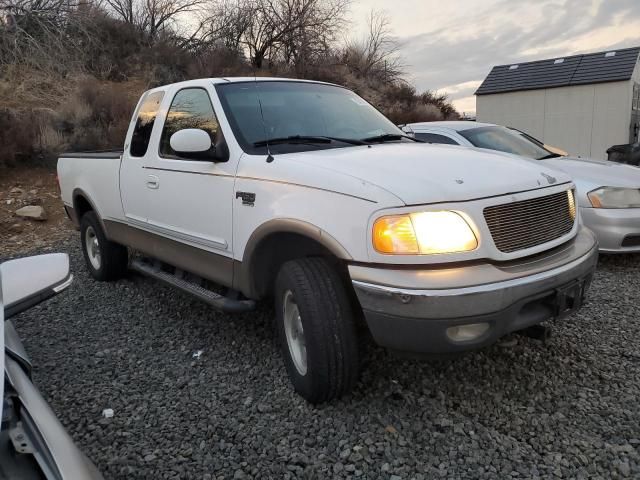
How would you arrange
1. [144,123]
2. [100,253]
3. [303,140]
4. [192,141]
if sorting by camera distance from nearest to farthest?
[192,141]
[303,140]
[144,123]
[100,253]

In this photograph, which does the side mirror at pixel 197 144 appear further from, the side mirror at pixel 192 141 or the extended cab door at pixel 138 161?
the extended cab door at pixel 138 161

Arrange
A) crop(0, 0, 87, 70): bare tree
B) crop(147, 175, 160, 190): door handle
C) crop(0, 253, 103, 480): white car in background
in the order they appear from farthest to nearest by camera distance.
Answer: crop(0, 0, 87, 70): bare tree < crop(147, 175, 160, 190): door handle < crop(0, 253, 103, 480): white car in background

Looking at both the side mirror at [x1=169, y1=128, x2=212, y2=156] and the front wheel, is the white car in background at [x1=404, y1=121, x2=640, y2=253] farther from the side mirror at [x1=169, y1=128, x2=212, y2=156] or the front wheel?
the front wheel

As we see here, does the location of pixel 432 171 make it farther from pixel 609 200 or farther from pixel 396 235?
pixel 609 200

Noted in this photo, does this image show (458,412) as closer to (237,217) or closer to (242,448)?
(242,448)

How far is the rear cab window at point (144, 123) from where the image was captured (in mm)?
4445

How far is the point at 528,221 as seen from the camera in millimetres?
2797

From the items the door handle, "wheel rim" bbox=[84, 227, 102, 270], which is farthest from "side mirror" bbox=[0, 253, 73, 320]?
"wheel rim" bbox=[84, 227, 102, 270]

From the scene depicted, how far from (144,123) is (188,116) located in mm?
744

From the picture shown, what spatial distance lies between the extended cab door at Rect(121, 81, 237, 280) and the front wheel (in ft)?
2.37

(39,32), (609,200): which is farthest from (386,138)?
(39,32)

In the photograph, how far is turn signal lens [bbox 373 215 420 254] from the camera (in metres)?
2.50

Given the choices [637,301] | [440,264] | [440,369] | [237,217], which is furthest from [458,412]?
[637,301]

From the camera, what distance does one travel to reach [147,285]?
18.1 feet
